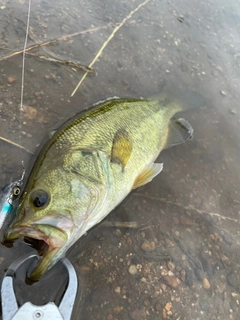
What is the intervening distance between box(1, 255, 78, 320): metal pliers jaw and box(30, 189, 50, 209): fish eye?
1.34ft

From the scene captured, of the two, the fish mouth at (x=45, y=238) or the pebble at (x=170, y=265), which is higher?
the fish mouth at (x=45, y=238)

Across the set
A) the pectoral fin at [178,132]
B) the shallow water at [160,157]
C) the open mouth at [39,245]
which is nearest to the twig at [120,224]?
the shallow water at [160,157]

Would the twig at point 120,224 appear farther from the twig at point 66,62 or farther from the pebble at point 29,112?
the twig at point 66,62

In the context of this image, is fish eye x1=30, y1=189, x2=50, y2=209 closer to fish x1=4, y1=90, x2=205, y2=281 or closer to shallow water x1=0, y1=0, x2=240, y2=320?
fish x1=4, y1=90, x2=205, y2=281

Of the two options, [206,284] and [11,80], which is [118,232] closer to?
[206,284]

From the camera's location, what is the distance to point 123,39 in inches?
173

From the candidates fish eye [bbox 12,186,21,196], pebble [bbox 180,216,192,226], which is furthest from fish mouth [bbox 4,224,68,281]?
pebble [bbox 180,216,192,226]

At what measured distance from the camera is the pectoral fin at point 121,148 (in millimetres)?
2721

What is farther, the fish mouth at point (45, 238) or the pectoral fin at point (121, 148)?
the pectoral fin at point (121, 148)

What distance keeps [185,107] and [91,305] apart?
2296 mm

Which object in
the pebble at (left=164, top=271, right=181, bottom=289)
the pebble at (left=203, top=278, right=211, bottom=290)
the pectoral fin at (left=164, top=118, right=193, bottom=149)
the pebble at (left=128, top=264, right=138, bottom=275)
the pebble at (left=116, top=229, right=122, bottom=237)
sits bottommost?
the pebble at (left=128, top=264, right=138, bottom=275)

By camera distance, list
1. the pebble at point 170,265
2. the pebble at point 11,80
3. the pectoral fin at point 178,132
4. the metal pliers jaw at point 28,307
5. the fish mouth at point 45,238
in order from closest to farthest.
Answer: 1. the metal pliers jaw at point 28,307
2. the fish mouth at point 45,238
3. the pebble at point 170,265
4. the pebble at point 11,80
5. the pectoral fin at point 178,132

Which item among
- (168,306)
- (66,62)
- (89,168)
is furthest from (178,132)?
(168,306)

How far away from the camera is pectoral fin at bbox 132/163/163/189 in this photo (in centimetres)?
296
